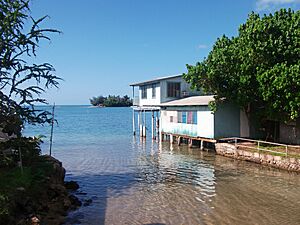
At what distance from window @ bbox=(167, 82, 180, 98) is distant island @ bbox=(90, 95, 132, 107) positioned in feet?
292

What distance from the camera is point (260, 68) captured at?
2170 centimetres

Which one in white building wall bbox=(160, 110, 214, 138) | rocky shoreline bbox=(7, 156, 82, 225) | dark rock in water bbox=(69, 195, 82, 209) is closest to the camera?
rocky shoreline bbox=(7, 156, 82, 225)

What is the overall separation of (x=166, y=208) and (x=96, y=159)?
522 inches

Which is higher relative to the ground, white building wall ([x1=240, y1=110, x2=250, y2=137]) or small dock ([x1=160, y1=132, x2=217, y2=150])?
white building wall ([x1=240, y1=110, x2=250, y2=137])

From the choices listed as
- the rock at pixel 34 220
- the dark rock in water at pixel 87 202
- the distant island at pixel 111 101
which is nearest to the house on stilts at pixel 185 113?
the dark rock in water at pixel 87 202

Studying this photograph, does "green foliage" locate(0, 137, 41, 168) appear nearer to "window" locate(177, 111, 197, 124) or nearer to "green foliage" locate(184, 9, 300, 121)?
"green foliage" locate(184, 9, 300, 121)

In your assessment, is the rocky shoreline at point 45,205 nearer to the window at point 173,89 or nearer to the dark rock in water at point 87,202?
the dark rock in water at point 87,202

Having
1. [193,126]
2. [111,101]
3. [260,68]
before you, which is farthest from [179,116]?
[111,101]

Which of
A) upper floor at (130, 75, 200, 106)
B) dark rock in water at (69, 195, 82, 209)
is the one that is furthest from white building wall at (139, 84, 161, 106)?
dark rock in water at (69, 195, 82, 209)

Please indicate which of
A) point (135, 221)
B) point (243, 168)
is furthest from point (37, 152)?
point (243, 168)

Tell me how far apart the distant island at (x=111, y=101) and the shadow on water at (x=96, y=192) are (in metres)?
106

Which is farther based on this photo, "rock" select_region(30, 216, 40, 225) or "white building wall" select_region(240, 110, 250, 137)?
"white building wall" select_region(240, 110, 250, 137)

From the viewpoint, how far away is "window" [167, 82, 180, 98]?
34456 millimetres

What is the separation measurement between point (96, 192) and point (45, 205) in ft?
13.0
